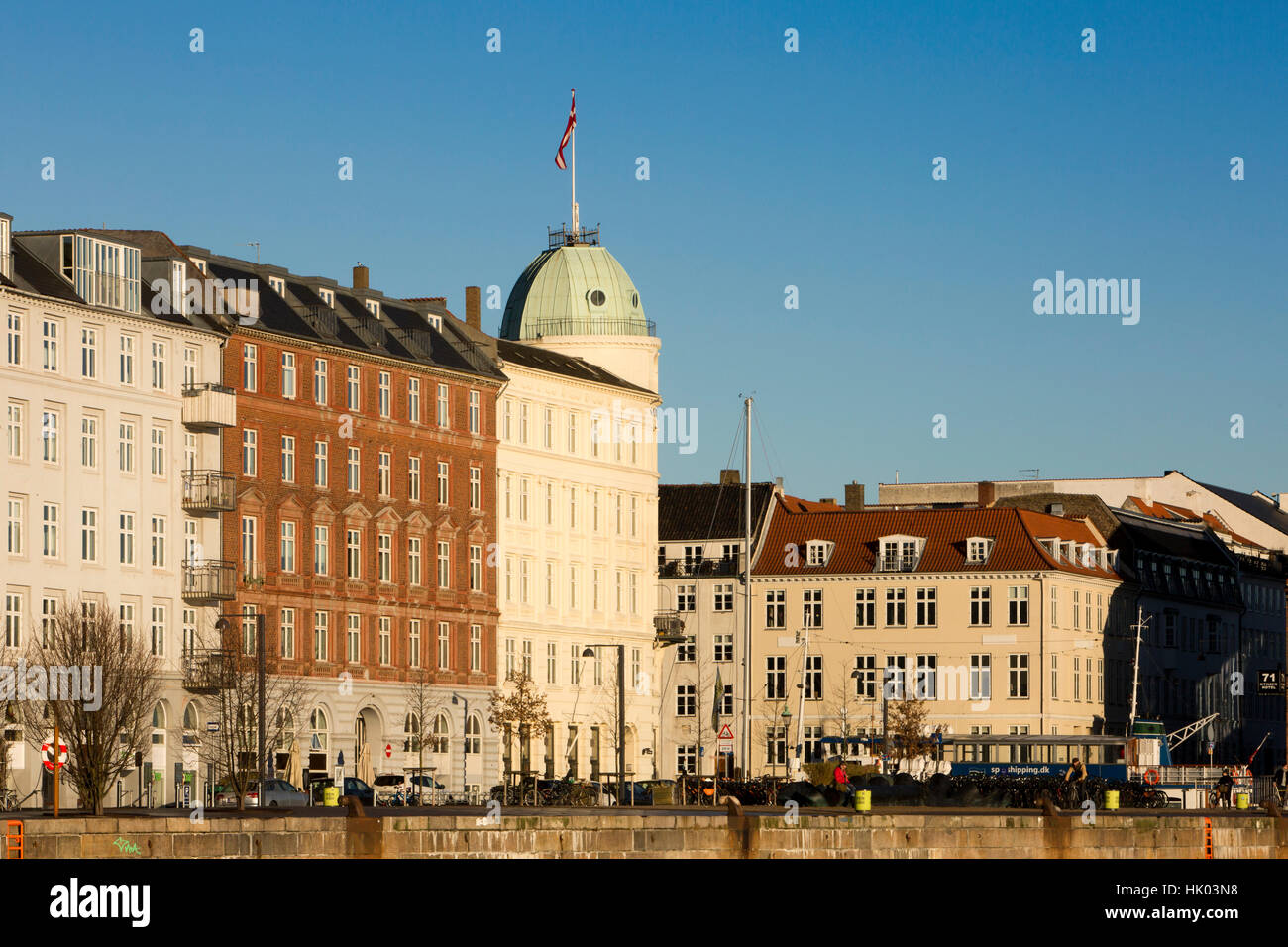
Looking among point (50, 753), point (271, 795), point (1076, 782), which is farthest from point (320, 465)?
point (1076, 782)

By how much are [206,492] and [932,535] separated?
175 ft

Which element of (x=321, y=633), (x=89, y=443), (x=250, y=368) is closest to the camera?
(x=89, y=443)

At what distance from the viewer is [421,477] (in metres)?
130

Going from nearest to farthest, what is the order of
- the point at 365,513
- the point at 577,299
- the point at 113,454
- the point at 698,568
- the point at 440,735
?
the point at 113,454
the point at 365,513
the point at 440,735
the point at 577,299
the point at 698,568

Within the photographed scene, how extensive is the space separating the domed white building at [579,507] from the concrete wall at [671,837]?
4668 cm

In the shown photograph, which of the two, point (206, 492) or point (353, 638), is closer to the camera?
point (206, 492)

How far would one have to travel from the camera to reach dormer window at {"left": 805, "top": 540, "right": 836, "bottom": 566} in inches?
6339

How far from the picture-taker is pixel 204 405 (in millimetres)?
116750

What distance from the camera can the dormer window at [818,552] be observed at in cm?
16100

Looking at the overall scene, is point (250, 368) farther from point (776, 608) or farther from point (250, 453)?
point (776, 608)

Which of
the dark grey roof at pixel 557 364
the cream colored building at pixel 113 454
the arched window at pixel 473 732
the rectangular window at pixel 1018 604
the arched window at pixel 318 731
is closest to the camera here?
the cream colored building at pixel 113 454

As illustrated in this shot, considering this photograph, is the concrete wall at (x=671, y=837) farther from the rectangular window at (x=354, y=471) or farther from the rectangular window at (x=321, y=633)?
the rectangular window at (x=354, y=471)

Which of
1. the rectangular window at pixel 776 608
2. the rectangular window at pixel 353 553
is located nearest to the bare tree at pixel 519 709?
the rectangular window at pixel 353 553

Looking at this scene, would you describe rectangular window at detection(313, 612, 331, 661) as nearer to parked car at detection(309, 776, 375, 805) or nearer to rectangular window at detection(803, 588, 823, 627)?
parked car at detection(309, 776, 375, 805)
